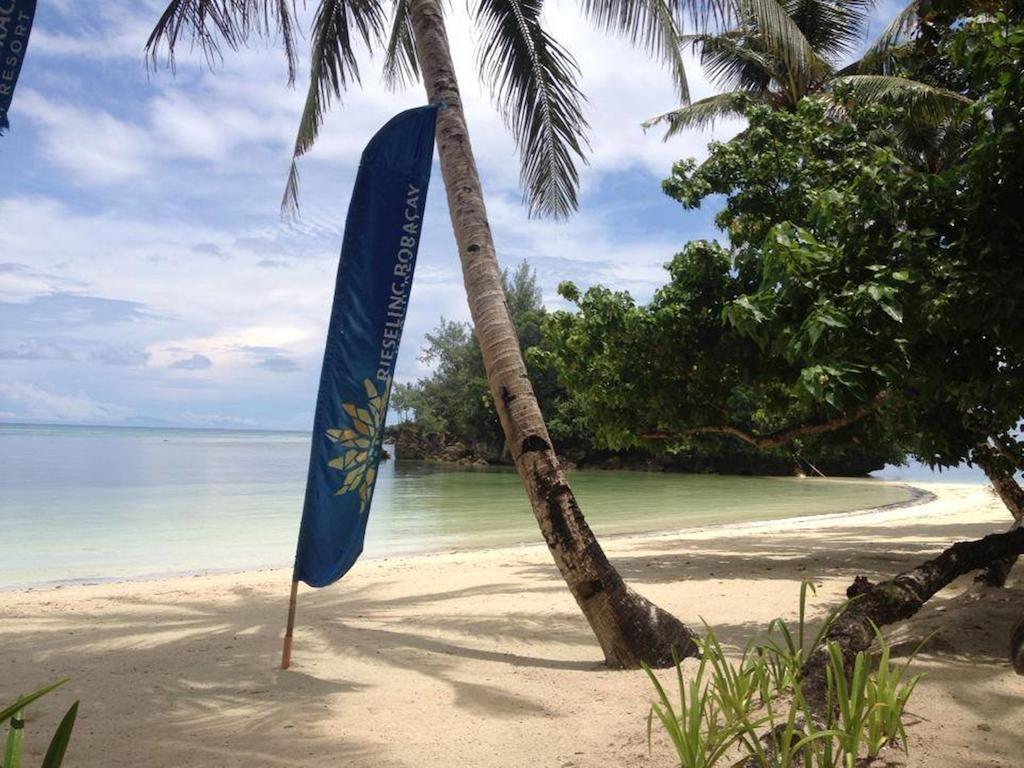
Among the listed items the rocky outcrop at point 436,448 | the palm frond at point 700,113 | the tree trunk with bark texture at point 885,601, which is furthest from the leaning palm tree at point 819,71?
the rocky outcrop at point 436,448

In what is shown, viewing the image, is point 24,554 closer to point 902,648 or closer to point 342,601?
point 342,601

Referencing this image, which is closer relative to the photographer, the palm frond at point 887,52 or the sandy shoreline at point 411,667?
the sandy shoreline at point 411,667

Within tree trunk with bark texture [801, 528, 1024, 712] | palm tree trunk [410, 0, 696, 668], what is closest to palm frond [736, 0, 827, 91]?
palm tree trunk [410, 0, 696, 668]

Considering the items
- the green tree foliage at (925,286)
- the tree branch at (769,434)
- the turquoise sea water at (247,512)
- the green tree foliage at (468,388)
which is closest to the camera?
the green tree foliage at (925,286)

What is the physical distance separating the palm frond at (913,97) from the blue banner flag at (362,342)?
38.4 ft

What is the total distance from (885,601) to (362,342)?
135 inches

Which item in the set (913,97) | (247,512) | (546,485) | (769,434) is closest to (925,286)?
(546,485)

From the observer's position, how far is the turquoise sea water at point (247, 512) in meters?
12.7

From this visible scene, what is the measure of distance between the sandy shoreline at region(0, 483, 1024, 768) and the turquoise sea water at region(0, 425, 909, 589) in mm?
3175

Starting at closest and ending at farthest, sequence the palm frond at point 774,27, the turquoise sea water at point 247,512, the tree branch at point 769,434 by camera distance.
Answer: the palm frond at point 774,27 < the tree branch at point 769,434 < the turquoise sea water at point 247,512

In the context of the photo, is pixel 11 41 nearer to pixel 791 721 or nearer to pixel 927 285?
pixel 791 721

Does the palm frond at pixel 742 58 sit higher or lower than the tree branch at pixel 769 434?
higher

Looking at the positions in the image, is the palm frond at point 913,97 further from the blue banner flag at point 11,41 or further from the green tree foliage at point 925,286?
the blue banner flag at point 11,41

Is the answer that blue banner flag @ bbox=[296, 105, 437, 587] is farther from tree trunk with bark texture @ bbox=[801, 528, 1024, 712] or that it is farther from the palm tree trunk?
tree trunk with bark texture @ bbox=[801, 528, 1024, 712]
